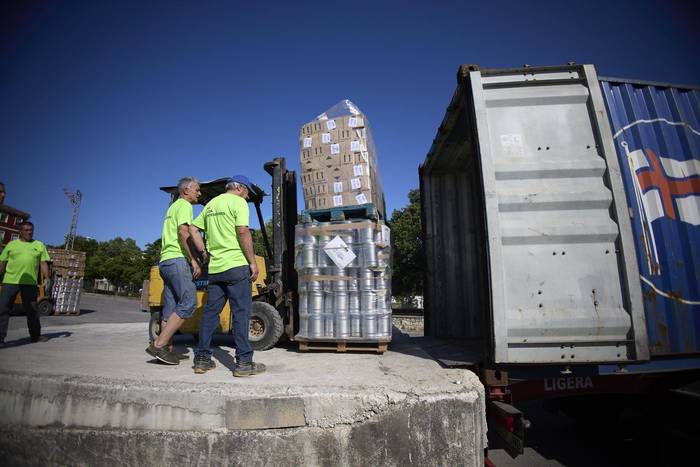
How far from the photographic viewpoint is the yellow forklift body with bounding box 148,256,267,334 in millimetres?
5141

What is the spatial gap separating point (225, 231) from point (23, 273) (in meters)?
3.83

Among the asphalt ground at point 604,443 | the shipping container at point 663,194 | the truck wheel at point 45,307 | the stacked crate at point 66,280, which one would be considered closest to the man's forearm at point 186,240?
the asphalt ground at point 604,443

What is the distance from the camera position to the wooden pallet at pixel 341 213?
422 cm

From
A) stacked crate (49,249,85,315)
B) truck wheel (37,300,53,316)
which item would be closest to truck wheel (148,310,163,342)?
truck wheel (37,300,53,316)

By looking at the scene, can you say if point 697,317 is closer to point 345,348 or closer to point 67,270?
point 345,348

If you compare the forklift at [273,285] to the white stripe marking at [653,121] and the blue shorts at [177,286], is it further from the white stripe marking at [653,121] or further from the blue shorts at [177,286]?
the white stripe marking at [653,121]

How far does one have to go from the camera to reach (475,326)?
5168 millimetres

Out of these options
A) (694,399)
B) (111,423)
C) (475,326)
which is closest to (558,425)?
(475,326)

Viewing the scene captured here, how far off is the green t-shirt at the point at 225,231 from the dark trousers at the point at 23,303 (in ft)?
11.1

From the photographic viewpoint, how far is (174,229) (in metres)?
3.78

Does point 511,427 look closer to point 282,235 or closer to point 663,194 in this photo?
point 663,194

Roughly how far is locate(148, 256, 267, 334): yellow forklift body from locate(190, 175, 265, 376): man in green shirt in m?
1.62

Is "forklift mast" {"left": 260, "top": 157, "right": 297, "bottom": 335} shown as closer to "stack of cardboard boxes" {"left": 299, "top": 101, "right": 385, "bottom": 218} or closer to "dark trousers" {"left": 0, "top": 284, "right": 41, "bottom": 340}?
"stack of cardboard boxes" {"left": 299, "top": 101, "right": 385, "bottom": 218}

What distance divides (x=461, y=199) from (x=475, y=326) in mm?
2050
